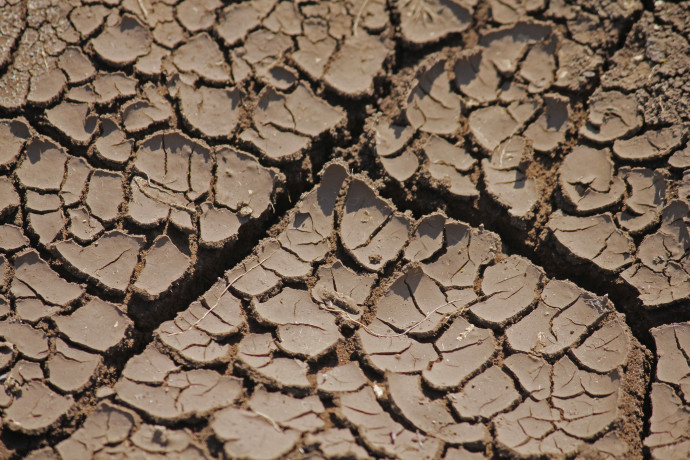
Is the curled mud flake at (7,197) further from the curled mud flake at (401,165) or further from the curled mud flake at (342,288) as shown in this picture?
the curled mud flake at (401,165)

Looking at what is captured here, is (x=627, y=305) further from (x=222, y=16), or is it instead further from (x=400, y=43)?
(x=222, y=16)

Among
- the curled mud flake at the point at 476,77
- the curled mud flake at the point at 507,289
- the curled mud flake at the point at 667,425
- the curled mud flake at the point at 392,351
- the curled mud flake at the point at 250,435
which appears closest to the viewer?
the curled mud flake at the point at 250,435

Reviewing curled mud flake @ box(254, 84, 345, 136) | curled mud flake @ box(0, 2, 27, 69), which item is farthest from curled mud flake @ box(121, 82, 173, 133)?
curled mud flake @ box(0, 2, 27, 69)

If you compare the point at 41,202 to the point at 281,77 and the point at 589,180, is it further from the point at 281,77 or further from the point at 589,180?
the point at 589,180

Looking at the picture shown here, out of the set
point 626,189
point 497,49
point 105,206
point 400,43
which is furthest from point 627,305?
point 105,206

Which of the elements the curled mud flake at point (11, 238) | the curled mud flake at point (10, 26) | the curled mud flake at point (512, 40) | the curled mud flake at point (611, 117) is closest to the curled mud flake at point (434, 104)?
the curled mud flake at point (512, 40)

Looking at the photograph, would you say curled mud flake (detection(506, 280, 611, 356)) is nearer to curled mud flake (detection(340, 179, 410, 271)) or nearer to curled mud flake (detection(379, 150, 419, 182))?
curled mud flake (detection(340, 179, 410, 271))

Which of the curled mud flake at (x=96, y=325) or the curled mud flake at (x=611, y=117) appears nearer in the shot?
the curled mud flake at (x=96, y=325)

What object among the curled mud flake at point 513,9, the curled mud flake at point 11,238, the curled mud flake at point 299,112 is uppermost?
the curled mud flake at point 513,9
